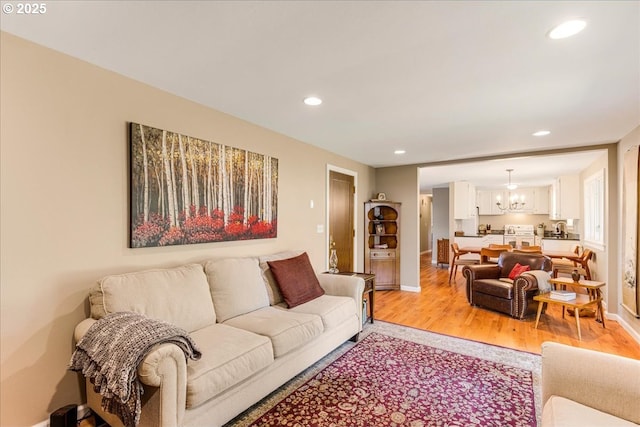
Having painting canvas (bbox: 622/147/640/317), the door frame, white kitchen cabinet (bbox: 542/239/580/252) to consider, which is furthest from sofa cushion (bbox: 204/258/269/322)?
white kitchen cabinet (bbox: 542/239/580/252)

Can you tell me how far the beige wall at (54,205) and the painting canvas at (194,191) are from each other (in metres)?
0.10

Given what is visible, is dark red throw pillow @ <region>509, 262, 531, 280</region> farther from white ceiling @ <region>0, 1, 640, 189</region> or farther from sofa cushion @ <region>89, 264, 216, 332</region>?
sofa cushion @ <region>89, 264, 216, 332</region>

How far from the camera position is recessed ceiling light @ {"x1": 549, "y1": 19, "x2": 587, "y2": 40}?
1.60 metres

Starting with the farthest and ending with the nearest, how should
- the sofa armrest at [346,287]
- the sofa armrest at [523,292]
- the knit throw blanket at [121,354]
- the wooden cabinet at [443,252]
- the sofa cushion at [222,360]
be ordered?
the wooden cabinet at [443,252] → the sofa armrest at [523,292] → the sofa armrest at [346,287] → the sofa cushion at [222,360] → the knit throw blanket at [121,354]

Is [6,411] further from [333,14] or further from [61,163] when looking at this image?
[333,14]

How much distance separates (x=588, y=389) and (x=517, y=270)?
10.9 ft

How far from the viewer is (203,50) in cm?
191

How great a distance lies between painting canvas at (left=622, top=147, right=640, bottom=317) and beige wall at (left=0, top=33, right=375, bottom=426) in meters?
4.63

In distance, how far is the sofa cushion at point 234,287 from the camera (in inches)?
99.2

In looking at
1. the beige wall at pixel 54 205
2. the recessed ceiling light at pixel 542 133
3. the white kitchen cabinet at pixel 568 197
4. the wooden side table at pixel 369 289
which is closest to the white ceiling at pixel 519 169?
the white kitchen cabinet at pixel 568 197

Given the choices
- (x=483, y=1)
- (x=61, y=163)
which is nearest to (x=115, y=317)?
(x=61, y=163)

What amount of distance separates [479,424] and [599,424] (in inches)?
33.9

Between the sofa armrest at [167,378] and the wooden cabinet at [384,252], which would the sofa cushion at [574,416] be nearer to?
the sofa armrest at [167,378]

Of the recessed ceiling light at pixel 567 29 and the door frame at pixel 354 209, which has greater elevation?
the recessed ceiling light at pixel 567 29
